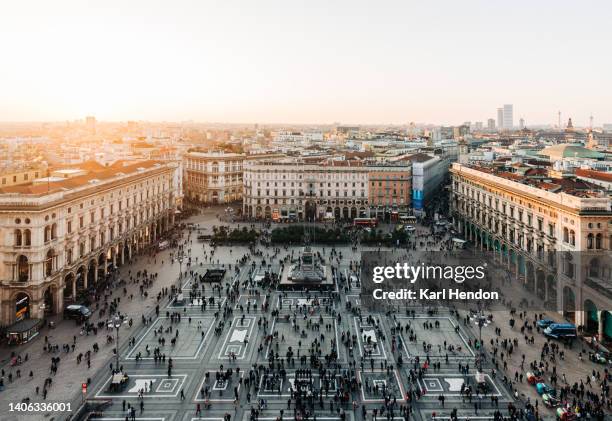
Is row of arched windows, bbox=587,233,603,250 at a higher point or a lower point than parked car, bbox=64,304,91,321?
higher

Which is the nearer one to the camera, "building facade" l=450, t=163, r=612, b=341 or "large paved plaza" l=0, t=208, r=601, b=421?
"large paved plaza" l=0, t=208, r=601, b=421

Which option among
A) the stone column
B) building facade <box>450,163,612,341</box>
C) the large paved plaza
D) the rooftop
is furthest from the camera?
the rooftop

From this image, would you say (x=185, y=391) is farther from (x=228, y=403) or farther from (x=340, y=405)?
(x=340, y=405)

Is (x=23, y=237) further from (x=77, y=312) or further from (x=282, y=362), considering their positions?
(x=282, y=362)

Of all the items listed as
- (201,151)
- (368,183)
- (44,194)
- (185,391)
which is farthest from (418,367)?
(201,151)

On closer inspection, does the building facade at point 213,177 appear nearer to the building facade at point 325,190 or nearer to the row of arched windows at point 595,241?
the building facade at point 325,190

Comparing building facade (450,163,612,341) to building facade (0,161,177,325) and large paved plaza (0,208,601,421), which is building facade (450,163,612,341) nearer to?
large paved plaza (0,208,601,421)

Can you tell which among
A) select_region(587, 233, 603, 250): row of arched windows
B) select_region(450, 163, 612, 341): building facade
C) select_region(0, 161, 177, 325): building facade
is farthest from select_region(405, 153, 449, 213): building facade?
select_region(587, 233, 603, 250): row of arched windows

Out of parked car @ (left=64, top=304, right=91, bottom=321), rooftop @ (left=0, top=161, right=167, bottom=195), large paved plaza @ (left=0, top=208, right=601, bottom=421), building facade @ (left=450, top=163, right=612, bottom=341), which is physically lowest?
large paved plaza @ (left=0, top=208, right=601, bottom=421)
